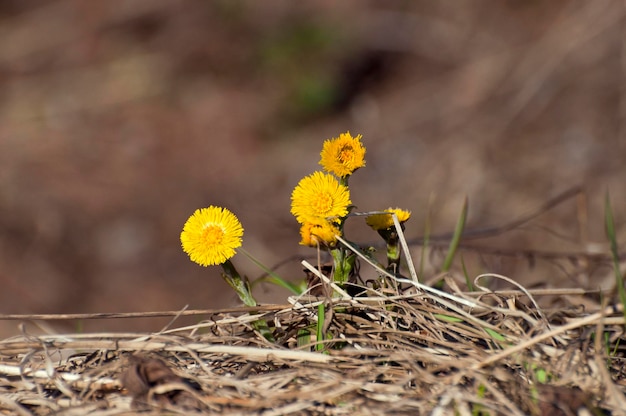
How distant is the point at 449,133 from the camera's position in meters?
5.48

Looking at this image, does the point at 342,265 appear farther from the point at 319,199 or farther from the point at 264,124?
the point at 264,124

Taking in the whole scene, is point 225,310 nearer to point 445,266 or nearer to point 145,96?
point 445,266

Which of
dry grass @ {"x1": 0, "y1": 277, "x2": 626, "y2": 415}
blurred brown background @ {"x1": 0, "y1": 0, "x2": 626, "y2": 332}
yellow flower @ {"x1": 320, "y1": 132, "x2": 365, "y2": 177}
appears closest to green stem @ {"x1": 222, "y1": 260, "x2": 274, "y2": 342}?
dry grass @ {"x1": 0, "y1": 277, "x2": 626, "y2": 415}

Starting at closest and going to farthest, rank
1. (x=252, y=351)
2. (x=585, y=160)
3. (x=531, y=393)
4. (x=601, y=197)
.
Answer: (x=531, y=393) → (x=252, y=351) → (x=601, y=197) → (x=585, y=160)

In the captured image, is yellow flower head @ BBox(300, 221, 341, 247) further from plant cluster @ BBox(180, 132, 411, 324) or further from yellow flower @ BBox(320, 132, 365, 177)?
yellow flower @ BBox(320, 132, 365, 177)

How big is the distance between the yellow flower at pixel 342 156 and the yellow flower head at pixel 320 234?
12 centimetres

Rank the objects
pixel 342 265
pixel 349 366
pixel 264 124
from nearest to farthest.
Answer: pixel 349 366 < pixel 342 265 < pixel 264 124

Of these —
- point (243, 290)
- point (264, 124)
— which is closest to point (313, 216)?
point (243, 290)

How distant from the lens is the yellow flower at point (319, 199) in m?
1.48

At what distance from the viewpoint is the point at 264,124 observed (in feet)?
20.2

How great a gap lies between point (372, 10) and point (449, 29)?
0.73m

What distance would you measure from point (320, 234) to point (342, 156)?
0.56ft

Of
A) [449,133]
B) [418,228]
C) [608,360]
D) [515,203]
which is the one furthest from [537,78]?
[608,360]

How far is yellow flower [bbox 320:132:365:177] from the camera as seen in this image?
1504 mm
